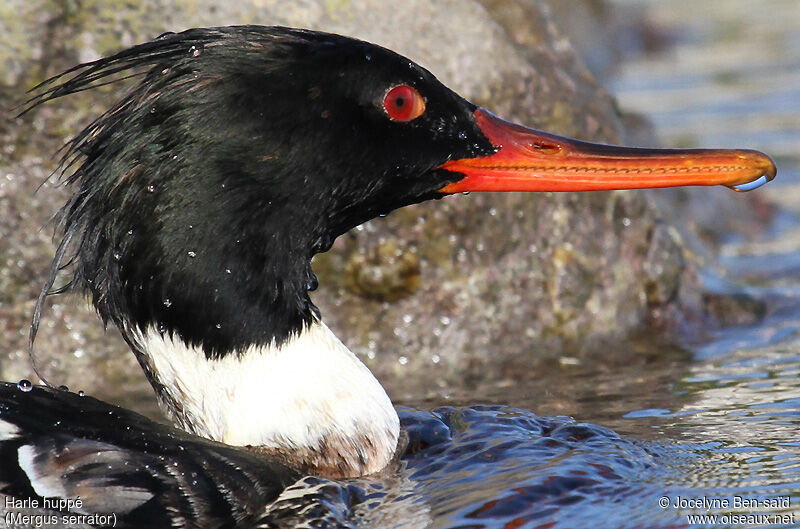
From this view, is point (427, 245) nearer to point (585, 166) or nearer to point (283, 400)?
point (585, 166)

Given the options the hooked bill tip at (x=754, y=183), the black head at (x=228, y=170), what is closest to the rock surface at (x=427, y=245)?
the black head at (x=228, y=170)

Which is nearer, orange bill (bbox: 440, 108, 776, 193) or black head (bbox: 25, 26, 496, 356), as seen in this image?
black head (bbox: 25, 26, 496, 356)

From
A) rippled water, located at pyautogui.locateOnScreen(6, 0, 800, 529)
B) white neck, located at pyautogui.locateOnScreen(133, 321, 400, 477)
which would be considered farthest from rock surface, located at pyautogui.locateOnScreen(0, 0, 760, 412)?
white neck, located at pyautogui.locateOnScreen(133, 321, 400, 477)

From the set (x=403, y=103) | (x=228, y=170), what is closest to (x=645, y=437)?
(x=403, y=103)

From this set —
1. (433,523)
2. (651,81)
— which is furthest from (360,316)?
(651,81)

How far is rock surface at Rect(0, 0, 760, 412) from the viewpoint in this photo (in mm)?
6086

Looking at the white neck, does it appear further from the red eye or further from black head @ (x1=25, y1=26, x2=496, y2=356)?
the red eye

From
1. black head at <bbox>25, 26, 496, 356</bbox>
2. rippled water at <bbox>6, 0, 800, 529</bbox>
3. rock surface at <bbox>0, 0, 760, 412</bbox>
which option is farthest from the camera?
rock surface at <bbox>0, 0, 760, 412</bbox>

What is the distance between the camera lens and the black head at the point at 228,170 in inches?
169

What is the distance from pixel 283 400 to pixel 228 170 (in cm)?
77

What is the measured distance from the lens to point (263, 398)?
441cm

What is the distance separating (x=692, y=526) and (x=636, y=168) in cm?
131

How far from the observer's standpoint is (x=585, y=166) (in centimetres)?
465

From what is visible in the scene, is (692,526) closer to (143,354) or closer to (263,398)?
(263,398)
